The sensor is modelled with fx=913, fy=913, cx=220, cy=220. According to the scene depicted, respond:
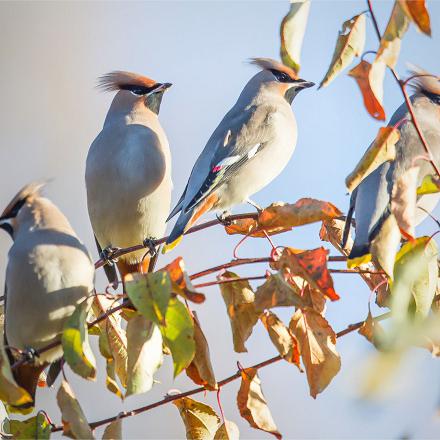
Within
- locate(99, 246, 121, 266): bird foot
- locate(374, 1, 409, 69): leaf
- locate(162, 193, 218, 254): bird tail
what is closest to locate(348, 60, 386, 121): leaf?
locate(374, 1, 409, 69): leaf

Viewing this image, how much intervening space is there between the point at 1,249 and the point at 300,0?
543cm

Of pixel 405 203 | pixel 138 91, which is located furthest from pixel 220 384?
pixel 138 91

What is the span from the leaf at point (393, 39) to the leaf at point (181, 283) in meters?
0.59

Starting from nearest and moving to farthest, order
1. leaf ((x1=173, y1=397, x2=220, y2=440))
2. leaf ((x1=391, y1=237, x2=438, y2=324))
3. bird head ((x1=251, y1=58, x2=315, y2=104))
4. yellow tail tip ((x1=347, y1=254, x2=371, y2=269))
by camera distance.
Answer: leaf ((x1=391, y1=237, x2=438, y2=324))
yellow tail tip ((x1=347, y1=254, x2=371, y2=269))
leaf ((x1=173, y1=397, x2=220, y2=440))
bird head ((x1=251, y1=58, x2=315, y2=104))

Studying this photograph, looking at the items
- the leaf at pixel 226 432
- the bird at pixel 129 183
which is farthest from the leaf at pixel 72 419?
the bird at pixel 129 183

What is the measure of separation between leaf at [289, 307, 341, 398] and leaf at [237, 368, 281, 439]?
0.16 m

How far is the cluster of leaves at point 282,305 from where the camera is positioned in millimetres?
1879

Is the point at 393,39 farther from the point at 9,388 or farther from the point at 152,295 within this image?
the point at 9,388

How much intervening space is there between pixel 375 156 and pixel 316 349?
21.0 inches

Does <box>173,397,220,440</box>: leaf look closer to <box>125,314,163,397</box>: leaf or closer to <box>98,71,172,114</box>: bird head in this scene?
<box>125,314,163,397</box>: leaf

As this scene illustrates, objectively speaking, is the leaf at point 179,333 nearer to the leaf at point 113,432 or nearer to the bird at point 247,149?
the leaf at point 113,432

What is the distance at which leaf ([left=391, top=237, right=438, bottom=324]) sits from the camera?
73.6 inches

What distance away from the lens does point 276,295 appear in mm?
2025

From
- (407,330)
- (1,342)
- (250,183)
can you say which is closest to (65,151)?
(250,183)
